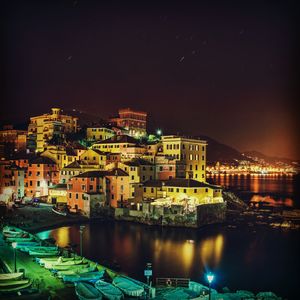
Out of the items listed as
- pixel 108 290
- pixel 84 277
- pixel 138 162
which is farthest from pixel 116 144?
pixel 108 290

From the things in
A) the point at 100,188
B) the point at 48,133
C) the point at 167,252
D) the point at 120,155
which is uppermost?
the point at 48,133

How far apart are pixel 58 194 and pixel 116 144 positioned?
1208 cm

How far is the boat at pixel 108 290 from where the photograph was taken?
762 inches

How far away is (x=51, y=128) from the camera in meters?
73.9

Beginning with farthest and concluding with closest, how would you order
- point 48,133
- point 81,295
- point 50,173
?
point 48,133
point 50,173
point 81,295

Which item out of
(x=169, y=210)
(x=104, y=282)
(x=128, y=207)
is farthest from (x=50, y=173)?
(x=104, y=282)

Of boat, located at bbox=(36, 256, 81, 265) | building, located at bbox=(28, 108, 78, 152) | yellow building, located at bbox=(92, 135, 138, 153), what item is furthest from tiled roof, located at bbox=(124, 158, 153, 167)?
boat, located at bbox=(36, 256, 81, 265)

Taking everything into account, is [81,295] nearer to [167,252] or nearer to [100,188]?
[167,252]

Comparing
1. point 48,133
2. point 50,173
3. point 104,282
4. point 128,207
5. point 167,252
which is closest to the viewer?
point 104,282

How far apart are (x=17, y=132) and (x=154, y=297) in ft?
211

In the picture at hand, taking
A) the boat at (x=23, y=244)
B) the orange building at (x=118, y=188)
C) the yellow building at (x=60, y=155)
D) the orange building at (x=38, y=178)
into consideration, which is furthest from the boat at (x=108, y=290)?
the yellow building at (x=60, y=155)

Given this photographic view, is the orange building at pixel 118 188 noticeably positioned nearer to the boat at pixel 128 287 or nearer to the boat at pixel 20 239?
the boat at pixel 20 239

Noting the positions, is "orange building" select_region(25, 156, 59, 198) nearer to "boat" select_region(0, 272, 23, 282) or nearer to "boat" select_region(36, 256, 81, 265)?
"boat" select_region(36, 256, 81, 265)

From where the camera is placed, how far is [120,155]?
2350 inches
